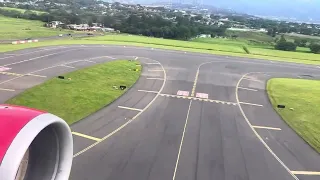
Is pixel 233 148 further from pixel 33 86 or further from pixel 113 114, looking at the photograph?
pixel 33 86

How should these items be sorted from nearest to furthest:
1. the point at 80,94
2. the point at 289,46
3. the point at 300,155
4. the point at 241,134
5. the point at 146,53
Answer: the point at 300,155 < the point at 241,134 < the point at 80,94 < the point at 146,53 < the point at 289,46

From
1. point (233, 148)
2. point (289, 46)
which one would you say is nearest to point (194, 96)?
point (233, 148)

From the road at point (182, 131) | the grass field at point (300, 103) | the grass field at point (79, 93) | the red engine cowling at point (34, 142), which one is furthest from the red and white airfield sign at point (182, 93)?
the red engine cowling at point (34, 142)

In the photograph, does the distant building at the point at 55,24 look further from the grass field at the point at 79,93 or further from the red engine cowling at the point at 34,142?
the red engine cowling at the point at 34,142

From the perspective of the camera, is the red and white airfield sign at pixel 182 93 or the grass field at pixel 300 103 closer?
the grass field at pixel 300 103

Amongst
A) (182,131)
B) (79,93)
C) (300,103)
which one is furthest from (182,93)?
(300,103)

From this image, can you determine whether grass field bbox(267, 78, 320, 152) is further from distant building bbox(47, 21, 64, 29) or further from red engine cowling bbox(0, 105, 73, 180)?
distant building bbox(47, 21, 64, 29)

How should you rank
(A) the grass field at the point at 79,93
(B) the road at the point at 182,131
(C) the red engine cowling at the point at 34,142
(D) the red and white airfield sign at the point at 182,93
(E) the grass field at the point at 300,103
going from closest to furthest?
(C) the red engine cowling at the point at 34,142 < (B) the road at the point at 182,131 < (E) the grass field at the point at 300,103 < (A) the grass field at the point at 79,93 < (D) the red and white airfield sign at the point at 182,93
